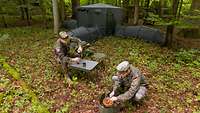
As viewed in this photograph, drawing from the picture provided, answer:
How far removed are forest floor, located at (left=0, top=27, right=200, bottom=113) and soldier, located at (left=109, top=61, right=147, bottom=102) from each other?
0.43 metres

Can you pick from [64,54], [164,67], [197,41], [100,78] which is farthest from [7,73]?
[197,41]

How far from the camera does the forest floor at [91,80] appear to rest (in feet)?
20.4

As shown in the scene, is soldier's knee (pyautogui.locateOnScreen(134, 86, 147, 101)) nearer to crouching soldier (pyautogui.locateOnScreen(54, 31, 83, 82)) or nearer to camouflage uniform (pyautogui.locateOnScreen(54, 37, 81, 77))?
crouching soldier (pyautogui.locateOnScreen(54, 31, 83, 82))

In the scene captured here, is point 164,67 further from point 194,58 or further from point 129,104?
point 129,104

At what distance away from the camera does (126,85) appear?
5895mm

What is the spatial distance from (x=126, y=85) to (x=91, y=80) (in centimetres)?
188

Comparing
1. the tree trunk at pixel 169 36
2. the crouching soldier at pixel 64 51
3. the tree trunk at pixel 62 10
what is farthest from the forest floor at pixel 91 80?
the tree trunk at pixel 62 10

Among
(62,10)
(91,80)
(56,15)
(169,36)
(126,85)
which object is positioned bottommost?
(91,80)

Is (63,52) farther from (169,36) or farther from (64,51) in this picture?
(169,36)

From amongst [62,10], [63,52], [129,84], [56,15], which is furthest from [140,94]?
[62,10]

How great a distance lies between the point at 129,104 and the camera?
6133 millimetres

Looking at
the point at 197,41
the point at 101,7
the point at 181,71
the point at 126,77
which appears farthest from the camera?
the point at 101,7

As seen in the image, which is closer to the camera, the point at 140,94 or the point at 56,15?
the point at 140,94

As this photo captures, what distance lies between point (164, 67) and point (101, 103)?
389 cm
